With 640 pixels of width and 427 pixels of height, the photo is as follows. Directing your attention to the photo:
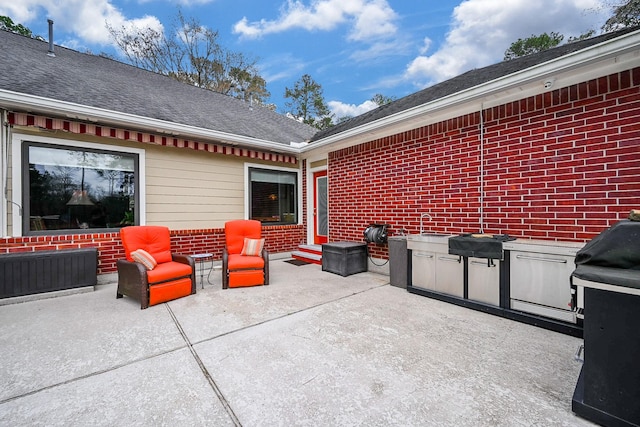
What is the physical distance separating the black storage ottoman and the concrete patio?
1.74 m

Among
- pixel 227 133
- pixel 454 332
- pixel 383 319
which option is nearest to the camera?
pixel 454 332

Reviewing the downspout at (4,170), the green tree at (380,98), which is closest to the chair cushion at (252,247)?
the downspout at (4,170)

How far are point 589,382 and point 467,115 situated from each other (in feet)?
13.0

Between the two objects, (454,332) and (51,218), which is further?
(51,218)

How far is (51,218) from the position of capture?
467 centimetres

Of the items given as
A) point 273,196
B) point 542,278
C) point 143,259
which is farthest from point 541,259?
point 273,196

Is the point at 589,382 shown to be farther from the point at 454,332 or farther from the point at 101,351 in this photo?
the point at 101,351

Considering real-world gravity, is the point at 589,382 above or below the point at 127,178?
below

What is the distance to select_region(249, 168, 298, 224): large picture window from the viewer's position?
23.7 ft

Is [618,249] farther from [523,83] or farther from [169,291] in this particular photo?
[169,291]

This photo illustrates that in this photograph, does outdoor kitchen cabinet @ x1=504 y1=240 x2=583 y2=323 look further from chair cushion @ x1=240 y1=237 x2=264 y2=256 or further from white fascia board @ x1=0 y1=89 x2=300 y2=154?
white fascia board @ x1=0 y1=89 x2=300 y2=154

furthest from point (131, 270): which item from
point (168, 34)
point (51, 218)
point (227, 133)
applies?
point (168, 34)

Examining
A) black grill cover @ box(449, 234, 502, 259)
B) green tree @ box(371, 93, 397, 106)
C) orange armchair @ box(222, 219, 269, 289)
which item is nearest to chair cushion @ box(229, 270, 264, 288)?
orange armchair @ box(222, 219, 269, 289)

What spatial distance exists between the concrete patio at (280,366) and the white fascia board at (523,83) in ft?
10.3
